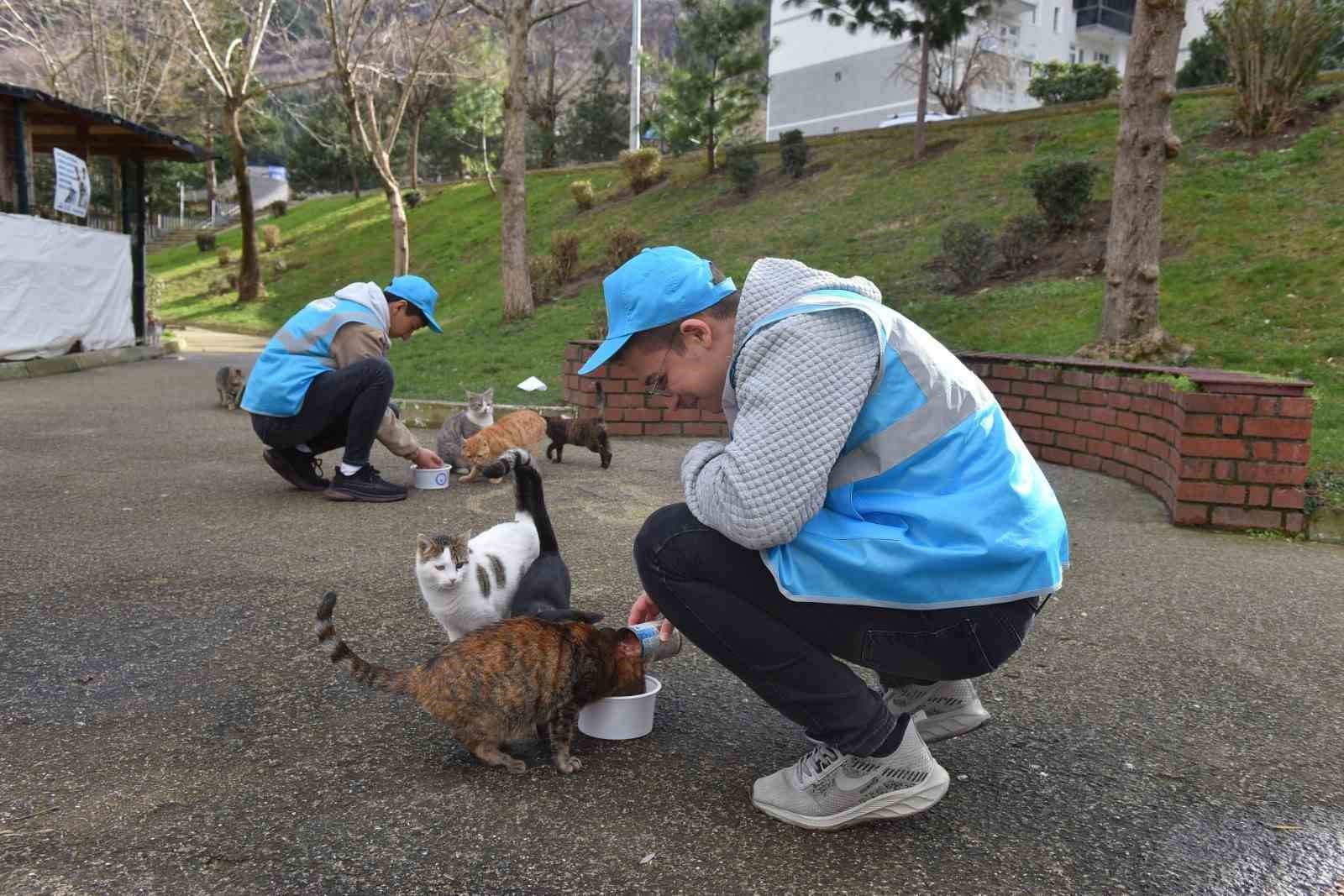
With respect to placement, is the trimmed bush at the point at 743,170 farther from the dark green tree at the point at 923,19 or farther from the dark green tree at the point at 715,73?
the dark green tree at the point at 923,19

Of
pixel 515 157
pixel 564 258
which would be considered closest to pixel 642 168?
pixel 564 258

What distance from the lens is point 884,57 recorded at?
41562mm

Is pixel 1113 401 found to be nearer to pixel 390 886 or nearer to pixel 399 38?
pixel 390 886

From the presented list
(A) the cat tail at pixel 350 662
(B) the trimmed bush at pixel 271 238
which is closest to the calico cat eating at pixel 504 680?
(A) the cat tail at pixel 350 662

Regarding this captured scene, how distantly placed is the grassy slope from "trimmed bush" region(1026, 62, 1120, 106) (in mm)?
8660

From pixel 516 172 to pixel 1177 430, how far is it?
1315 cm

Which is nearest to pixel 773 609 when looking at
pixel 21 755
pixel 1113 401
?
pixel 21 755

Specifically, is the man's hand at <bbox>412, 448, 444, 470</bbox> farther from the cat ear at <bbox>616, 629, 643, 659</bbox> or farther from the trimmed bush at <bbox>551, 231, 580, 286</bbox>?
the trimmed bush at <bbox>551, 231, 580, 286</bbox>

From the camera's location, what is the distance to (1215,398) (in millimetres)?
5098

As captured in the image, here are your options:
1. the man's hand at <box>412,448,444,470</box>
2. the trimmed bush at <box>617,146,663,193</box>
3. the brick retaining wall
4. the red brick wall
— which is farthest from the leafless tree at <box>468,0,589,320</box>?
the man's hand at <box>412,448,444,470</box>

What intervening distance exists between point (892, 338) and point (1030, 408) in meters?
5.58

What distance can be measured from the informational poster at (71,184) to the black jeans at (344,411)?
34.7 ft

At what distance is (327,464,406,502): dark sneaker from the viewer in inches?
222

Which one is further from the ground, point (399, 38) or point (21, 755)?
point (399, 38)
